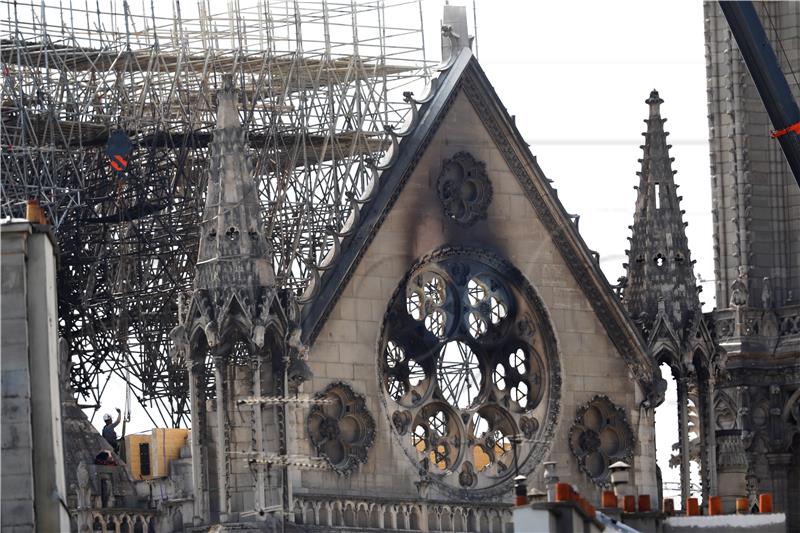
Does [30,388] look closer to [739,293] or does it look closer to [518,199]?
[518,199]

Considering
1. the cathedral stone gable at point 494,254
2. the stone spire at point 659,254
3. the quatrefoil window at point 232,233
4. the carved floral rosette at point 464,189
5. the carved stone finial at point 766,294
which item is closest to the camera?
the quatrefoil window at point 232,233

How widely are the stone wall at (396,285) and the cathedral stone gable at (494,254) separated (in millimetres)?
20

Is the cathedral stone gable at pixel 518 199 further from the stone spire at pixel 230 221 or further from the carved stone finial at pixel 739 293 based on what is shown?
the carved stone finial at pixel 739 293

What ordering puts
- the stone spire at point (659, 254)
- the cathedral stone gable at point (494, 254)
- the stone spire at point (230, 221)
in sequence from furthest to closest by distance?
the stone spire at point (659, 254)
the cathedral stone gable at point (494, 254)
the stone spire at point (230, 221)

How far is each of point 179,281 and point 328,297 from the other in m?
A: 18.5

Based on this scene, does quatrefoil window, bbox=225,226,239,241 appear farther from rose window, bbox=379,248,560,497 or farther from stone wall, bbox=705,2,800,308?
stone wall, bbox=705,2,800,308

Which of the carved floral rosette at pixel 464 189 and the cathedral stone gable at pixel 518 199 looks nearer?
the cathedral stone gable at pixel 518 199

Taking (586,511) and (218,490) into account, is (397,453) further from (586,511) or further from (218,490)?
(586,511)

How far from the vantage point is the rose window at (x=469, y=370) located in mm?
83188

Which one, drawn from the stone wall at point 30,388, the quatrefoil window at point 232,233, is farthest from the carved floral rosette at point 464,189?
the stone wall at point 30,388

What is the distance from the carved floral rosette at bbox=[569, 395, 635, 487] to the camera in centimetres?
8569

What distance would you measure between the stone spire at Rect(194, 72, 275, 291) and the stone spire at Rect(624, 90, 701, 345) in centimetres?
989

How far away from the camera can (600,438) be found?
283ft

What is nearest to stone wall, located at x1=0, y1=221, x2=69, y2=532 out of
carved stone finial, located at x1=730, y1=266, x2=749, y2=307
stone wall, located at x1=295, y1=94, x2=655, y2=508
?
stone wall, located at x1=295, y1=94, x2=655, y2=508
